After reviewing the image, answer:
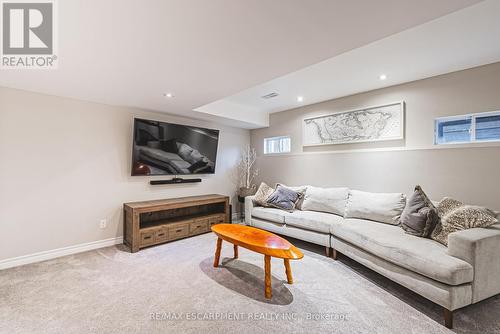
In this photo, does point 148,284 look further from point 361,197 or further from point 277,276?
point 361,197

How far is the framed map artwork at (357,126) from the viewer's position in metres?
3.18

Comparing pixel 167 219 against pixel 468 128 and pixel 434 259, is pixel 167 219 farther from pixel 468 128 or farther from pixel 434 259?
pixel 468 128

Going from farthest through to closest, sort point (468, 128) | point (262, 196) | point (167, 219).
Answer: point (262, 196) → point (167, 219) → point (468, 128)

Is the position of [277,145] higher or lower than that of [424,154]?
higher

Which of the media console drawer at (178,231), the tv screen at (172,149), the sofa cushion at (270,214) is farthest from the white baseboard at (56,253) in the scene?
the sofa cushion at (270,214)

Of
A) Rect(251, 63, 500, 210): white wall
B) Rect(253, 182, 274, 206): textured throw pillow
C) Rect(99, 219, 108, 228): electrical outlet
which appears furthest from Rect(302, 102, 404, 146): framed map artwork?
Rect(99, 219, 108, 228): electrical outlet

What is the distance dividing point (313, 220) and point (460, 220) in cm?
155

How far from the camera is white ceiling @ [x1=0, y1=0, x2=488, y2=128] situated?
130 cm

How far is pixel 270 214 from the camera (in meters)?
3.66

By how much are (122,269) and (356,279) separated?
272 cm

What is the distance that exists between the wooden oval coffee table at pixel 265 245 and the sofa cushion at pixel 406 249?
80cm

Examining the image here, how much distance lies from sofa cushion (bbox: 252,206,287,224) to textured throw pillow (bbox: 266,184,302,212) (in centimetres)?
11

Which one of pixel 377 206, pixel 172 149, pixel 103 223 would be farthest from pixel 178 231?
pixel 377 206

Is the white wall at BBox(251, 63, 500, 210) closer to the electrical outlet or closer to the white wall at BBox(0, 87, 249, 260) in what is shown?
the white wall at BBox(0, 87, 249, 260)
